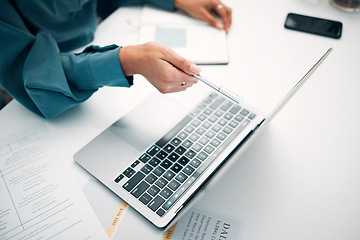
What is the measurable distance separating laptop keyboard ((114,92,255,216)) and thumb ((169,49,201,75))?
0.10m

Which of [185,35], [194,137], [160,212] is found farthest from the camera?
[185,35]

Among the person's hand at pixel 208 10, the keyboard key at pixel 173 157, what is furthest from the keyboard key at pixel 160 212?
the person's hand at pixel 208 10

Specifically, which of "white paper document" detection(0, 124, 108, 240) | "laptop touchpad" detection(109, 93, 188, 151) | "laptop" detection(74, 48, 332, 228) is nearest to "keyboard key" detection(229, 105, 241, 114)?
"laptop" detection(74, 48, 332, 228)

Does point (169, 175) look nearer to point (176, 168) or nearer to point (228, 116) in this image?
point (176, 168)

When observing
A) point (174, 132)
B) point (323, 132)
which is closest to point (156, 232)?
point (174, 132)

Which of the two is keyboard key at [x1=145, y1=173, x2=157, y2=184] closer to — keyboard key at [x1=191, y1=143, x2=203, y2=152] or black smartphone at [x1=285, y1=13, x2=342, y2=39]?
keyboard key at [x1=191, y1=143, x2=203, y2=152]

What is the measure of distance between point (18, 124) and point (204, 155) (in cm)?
43

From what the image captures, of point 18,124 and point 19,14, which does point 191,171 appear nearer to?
point 18,124

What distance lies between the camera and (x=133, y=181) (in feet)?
1.82

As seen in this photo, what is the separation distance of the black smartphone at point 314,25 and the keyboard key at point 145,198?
0.63 m

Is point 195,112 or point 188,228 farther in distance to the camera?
point 195,112

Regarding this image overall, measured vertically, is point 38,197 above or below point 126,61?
below

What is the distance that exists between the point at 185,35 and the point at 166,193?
1.57 feet

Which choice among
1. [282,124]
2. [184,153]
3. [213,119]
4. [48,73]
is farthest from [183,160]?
[48,73]
